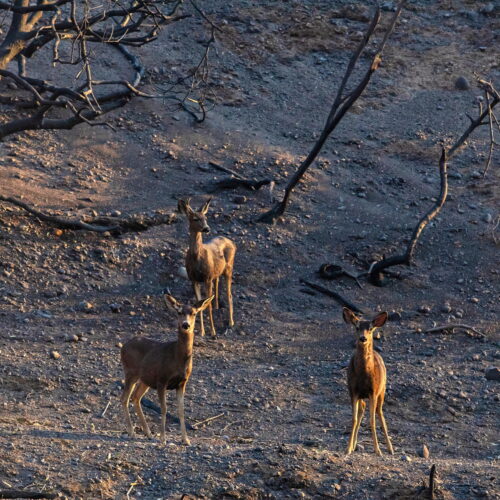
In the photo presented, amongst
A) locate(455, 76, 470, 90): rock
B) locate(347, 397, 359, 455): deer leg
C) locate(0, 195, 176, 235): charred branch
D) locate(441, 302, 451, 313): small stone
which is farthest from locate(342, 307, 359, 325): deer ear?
locate(455, 76, 470, 90): rock

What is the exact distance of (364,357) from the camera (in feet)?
40.2

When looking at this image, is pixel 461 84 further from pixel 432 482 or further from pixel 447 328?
pixel 432 482

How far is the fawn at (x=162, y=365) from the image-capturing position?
11961 millimetres

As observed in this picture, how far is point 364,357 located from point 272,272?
23.2 ft

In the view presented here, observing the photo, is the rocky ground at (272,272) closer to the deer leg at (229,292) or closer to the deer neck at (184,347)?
the deer leg at (229,292)

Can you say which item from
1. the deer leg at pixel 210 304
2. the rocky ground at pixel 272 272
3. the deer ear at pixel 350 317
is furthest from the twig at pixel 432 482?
the deer leg at pixel 210 304

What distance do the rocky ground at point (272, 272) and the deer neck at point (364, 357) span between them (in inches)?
35.6

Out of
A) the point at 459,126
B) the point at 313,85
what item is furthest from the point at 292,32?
the point at 459,126

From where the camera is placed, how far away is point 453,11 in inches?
1186

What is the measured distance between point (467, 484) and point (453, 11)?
20992mm

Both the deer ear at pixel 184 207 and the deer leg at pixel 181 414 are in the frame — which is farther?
the deer ear at pixel 184 207

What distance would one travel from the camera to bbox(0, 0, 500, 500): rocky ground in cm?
1115

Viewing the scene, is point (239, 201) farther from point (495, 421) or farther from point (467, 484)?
point (467, 484)

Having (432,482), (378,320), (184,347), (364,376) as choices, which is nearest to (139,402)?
(184,347)
